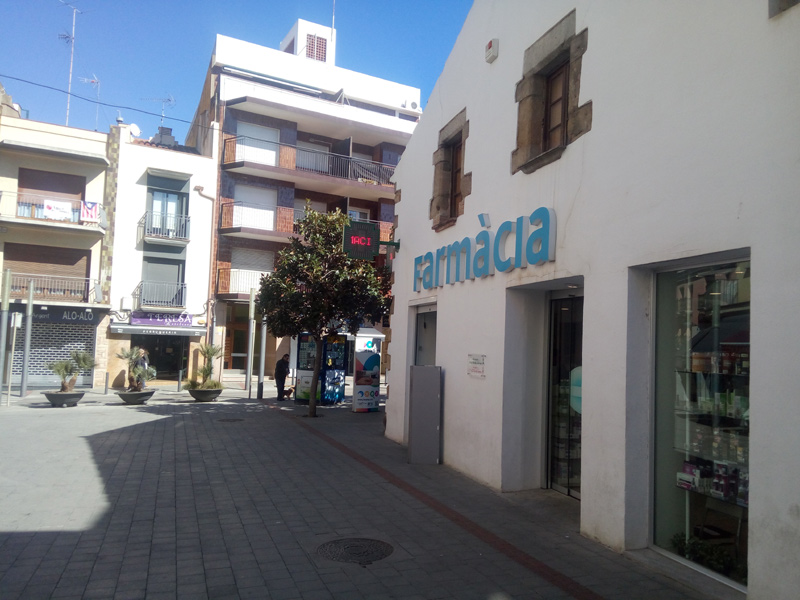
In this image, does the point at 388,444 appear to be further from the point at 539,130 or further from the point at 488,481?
the point at 539,130

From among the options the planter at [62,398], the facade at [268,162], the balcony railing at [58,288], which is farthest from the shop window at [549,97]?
the balcony railing at [58,288]

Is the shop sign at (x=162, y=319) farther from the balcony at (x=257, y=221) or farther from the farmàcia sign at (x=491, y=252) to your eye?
the farmàcia sign at (x=491, y=252)

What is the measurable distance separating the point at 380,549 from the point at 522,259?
3789 mm

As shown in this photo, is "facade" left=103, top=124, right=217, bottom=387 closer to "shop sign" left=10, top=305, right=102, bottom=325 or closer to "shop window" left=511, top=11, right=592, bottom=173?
"shop sign" left=10, top=305, right=102, bottom=325

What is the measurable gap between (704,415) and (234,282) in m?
24.0

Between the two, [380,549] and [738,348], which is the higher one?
[738,348]

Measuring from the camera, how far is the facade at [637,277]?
416 cm

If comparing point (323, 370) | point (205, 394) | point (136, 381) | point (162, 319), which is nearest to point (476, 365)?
point (323, 370)

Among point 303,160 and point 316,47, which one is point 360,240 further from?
point 316,47

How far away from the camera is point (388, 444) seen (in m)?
Result: 11.4

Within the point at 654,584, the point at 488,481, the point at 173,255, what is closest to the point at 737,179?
the point at 654,584

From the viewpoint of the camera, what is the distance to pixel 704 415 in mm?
5098

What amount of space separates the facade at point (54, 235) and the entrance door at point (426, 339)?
17.4m

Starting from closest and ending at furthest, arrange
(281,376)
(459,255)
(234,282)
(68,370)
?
(459,255), (68,370), (281,376), (234,282)
